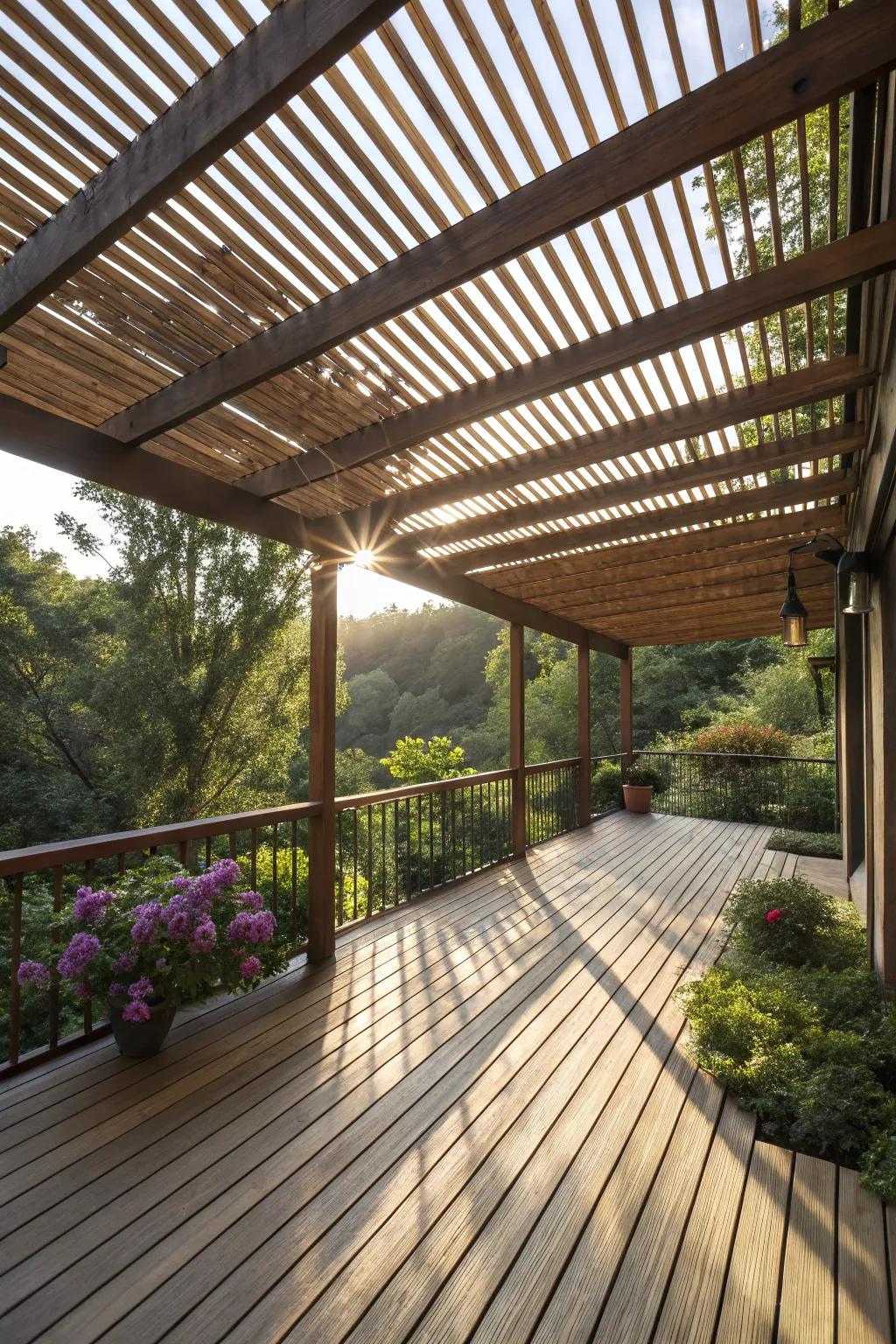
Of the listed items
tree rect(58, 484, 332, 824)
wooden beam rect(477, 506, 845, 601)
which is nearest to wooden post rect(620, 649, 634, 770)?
wooden beam rect(477, 506, 845, 601)

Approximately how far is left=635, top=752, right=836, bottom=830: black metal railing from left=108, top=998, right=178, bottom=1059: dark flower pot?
7.52m

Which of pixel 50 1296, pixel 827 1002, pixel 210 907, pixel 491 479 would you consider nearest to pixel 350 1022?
pixel 210 907

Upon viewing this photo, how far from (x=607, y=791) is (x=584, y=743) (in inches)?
64.8

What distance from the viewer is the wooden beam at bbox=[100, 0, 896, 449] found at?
1.20 metres

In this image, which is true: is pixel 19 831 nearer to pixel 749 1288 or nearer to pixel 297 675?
pixel 297 675

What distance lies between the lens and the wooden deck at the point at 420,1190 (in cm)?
154

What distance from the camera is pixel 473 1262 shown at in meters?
1.67

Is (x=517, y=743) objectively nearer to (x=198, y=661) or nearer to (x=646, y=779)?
(x=646, y=779)

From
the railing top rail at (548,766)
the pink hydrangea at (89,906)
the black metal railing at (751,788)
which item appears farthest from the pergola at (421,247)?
the black metal railing at (751,788)

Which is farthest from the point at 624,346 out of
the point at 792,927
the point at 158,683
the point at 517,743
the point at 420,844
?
the point at 158,683

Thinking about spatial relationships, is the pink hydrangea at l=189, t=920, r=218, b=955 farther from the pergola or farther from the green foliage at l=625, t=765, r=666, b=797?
the green foliage at l=625, t=765, r=666, b=797

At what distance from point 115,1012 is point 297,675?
1057 centimetres

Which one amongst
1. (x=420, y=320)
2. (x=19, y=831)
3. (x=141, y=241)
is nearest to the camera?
(x=141, y=241)

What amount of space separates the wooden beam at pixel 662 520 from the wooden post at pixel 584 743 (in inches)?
140
